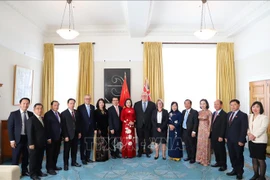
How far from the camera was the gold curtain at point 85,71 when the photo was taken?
6977 mm

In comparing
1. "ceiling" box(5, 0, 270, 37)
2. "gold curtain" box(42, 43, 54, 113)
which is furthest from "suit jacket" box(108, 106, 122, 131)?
"gold curtain" box(42, 43, 54, 113)

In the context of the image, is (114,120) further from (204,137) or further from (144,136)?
(204,137)

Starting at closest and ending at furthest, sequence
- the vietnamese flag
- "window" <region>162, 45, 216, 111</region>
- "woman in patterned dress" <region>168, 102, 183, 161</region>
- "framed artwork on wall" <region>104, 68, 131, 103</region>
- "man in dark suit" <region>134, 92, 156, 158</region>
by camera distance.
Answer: "woman in patterned dress" <region>168, 102, 183, 161</region>, "man in dark suit" <region>134, 92, 156, 158</region>, the vietnamese flag, "framed artwork on wall" <region>104, 68, 131, 103</region>, "window" <region>162, 45, 216, 111</region>

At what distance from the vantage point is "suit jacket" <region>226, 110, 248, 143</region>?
3788 mm

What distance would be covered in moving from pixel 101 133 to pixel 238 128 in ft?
9.68

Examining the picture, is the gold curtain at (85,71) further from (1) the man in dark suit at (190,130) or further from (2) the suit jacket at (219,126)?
(2) the suit jacket at (219,126)

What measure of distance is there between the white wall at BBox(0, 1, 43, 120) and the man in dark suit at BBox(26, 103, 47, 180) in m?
1.72

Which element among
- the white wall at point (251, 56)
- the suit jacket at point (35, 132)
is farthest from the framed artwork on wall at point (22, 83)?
the white wall at point (251, 56)

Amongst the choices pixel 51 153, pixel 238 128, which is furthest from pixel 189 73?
pixel 51 153

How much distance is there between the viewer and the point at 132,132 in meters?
5.26

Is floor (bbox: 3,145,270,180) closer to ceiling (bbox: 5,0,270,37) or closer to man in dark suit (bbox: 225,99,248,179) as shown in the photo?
man in dark suit (bbox: 225,99,248,179)

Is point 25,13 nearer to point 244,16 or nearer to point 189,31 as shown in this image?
point 189,31

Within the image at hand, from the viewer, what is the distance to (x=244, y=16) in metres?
5.84

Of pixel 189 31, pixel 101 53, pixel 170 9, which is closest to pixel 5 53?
pixel 101 53
